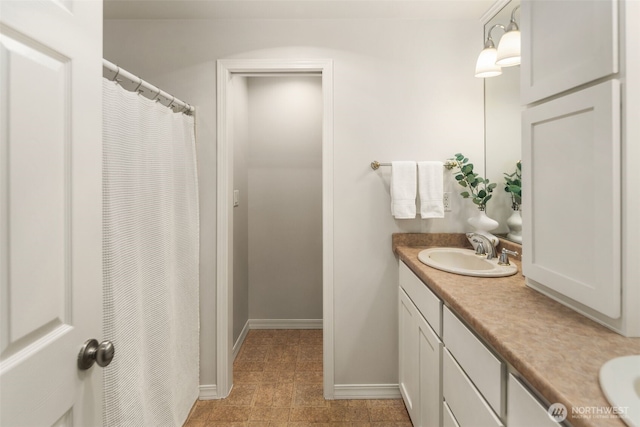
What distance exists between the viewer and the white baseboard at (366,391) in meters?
2.15

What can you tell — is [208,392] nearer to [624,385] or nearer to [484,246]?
[484,246]

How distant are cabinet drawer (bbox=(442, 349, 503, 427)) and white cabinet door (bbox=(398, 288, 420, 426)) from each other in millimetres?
386

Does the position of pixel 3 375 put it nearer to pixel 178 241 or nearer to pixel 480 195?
pixel 178 241

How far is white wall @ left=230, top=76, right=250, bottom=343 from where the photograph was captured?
8.61 feet

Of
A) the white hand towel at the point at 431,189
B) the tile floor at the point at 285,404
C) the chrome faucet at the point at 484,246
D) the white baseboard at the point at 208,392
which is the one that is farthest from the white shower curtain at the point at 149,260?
the chrome faucet at the point at 484,246

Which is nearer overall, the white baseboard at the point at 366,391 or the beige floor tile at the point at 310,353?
the white baseboard at the point at 366,391

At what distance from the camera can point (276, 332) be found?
3.15 m

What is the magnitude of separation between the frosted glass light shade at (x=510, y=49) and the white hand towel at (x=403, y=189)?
0.69 m

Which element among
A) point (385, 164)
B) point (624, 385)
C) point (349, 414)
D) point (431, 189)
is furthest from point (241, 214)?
point (624, 385)

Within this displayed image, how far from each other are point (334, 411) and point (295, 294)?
4.31 ft

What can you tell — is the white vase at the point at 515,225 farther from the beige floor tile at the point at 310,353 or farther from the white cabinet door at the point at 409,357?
the beige floor tile at the point at 310,353

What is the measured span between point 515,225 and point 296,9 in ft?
5.75

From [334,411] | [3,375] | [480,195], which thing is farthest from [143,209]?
[480,195]

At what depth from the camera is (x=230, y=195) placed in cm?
218
